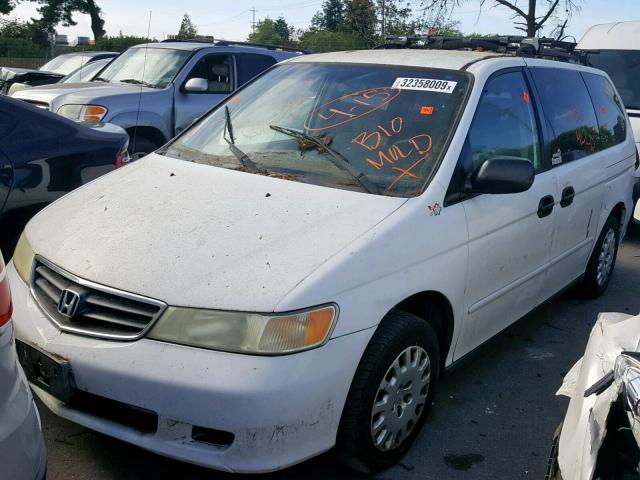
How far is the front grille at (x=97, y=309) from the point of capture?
8.54 feet

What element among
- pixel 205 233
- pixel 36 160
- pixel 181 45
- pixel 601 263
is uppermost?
pixel 181 45

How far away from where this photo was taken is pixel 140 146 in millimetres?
8117

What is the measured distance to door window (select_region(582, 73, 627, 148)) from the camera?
17.0 ft

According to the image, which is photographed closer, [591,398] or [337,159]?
[591,398]

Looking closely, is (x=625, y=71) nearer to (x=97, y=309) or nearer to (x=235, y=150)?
(x=235, y=150)

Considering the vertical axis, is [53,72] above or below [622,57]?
below

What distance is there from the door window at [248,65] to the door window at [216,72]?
0.15m

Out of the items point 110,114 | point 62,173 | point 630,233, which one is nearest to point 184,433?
point 62,173

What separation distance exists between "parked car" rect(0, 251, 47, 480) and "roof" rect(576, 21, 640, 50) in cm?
902

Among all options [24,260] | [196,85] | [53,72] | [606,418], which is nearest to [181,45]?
[196,85]

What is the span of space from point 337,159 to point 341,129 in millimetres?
253

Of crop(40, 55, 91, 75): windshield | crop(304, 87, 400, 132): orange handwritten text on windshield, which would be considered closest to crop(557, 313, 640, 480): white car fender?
crop(304, 87, 400, 132): orange handwritten text on windshield

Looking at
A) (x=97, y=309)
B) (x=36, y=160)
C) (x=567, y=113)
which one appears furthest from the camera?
(x=567, y=113)

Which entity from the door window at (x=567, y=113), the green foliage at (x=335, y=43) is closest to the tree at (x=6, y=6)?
the green foliage at (x=335, y=43)
